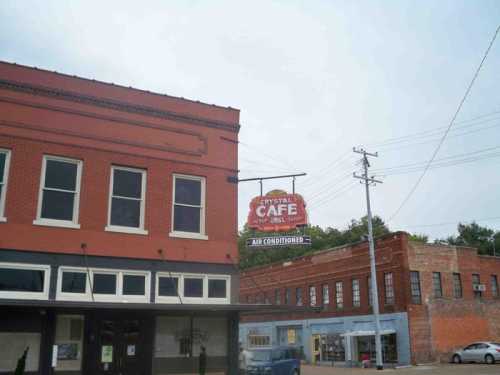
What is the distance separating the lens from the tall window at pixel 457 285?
3862cm

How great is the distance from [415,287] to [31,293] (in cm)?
2636

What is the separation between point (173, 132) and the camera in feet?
66.3

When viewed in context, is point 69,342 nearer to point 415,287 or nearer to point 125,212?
point 125,212

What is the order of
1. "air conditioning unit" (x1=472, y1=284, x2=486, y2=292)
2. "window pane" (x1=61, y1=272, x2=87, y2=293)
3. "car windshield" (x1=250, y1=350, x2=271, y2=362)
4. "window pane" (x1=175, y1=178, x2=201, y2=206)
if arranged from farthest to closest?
"air conditioning unit" (x1=472, y1=284, x2=486, y2=292) < "car windshield" (x1=250, y1=350, x2=271, y2=362) < "window pane" (x1=175, y1=178, x2=201, y2=206) < "window pane" (x1=61, y1=272, x2=87, y2=293)

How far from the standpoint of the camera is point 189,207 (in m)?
19.9

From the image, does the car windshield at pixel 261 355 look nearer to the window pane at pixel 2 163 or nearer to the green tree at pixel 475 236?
the window pane at pixel 2 163

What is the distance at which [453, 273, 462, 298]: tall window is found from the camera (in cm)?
3862

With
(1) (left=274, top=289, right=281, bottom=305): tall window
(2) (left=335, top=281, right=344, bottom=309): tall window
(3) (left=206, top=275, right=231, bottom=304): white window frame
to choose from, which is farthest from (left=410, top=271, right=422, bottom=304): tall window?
(3) (left=206, top=275, right=231, bottom=304): white window frame

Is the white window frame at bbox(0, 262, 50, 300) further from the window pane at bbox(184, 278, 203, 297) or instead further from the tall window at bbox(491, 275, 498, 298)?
the tall window at bbox(491, 275, 498, 298)

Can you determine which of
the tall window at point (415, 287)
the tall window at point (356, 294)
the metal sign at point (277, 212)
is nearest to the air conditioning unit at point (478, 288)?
the tall window at point (415, 287)

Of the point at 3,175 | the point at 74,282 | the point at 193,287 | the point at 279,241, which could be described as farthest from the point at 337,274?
the point at 3,175

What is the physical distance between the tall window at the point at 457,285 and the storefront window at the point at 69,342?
93.5 ft

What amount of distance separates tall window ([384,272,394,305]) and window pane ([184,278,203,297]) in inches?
838

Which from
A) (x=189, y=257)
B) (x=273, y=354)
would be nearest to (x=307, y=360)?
(x=273, y=354)
